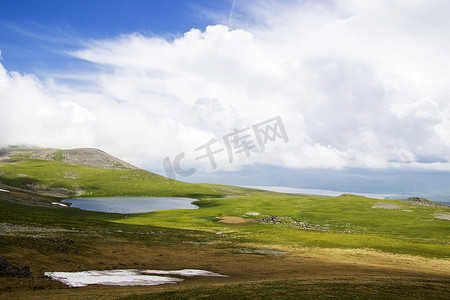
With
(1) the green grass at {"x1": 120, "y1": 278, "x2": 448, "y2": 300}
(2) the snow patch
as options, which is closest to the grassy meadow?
(1) the green grass at {"x1": 120, "y1": 278, "x2": 448, "y2": 300}

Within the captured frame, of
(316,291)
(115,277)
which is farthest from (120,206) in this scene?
(316,291)

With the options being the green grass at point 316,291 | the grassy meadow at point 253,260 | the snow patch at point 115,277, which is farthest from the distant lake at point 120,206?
the green grass at point 316,291

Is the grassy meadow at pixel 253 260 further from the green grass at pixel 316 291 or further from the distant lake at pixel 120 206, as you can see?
the distant lake at pixel 120 206

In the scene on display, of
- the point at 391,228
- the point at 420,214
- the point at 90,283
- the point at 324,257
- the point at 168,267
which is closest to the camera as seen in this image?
the point at 90,283

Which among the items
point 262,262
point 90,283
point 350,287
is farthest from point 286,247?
point 90,283

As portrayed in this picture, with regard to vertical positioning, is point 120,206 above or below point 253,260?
below

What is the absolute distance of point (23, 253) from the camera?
97.3ft

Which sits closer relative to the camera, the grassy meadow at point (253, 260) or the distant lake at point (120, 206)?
the grassy meadow at point (253, 260)

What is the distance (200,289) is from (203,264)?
15.9 m

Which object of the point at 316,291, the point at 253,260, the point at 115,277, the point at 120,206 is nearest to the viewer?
the point at 316,291

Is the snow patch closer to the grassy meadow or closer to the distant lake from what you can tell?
the grassy meadow

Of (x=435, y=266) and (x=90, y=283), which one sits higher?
(x=90, y=283)

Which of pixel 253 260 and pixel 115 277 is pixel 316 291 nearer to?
pixel 115 277

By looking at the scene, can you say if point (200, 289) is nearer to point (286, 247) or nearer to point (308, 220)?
point (286, 247)
